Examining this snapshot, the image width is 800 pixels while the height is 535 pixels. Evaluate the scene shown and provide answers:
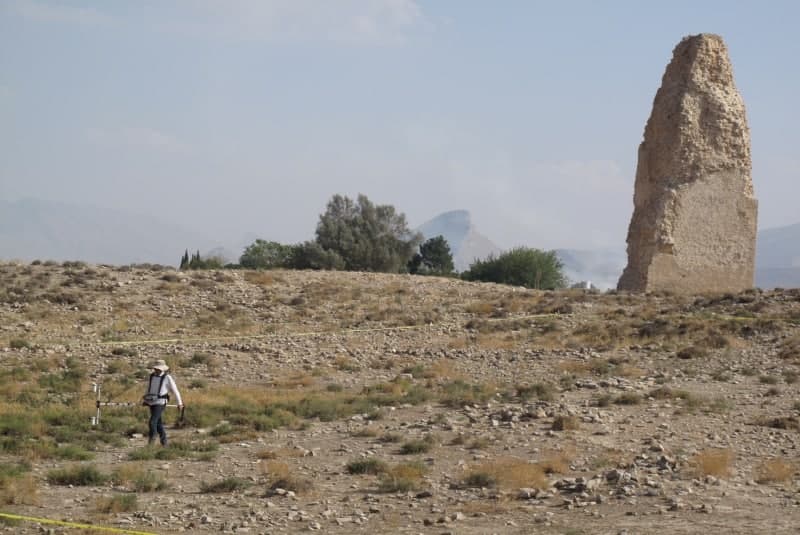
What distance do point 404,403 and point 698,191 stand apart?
1401 centimetres

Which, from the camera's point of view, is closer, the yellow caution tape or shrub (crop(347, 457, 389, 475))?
the yellow caution tape

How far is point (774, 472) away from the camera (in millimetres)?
10812

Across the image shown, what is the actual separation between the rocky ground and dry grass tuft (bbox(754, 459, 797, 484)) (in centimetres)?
3

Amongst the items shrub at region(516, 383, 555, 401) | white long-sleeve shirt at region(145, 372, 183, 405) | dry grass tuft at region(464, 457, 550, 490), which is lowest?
dry grass tuft at region(464, 457, 550, 490)

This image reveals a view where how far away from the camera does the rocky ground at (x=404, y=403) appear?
970 centimetres

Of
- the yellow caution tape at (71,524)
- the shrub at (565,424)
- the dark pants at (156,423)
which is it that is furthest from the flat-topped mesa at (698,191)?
the yellow caution tape at (71,524)

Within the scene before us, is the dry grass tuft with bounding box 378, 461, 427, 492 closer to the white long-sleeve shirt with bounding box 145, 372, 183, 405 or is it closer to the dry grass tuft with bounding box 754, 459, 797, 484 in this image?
the white long-sleeve shirt with bounding box 145, 372, 183, 405

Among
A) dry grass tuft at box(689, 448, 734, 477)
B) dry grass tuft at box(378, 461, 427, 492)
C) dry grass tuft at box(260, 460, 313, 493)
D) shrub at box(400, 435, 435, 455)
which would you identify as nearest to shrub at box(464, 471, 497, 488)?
dry grass tuft at box(378, 461, 427, 492)

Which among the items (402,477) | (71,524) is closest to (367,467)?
(402,477)

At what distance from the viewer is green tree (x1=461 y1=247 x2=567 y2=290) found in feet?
146

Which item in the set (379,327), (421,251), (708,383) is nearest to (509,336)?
(379,327)

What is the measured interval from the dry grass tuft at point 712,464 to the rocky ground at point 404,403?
0.08ft

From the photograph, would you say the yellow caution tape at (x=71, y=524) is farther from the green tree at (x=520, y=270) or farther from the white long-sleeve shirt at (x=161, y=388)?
the green tree at (x=520, y=270)

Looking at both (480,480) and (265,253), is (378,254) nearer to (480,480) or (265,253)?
(265,253)
